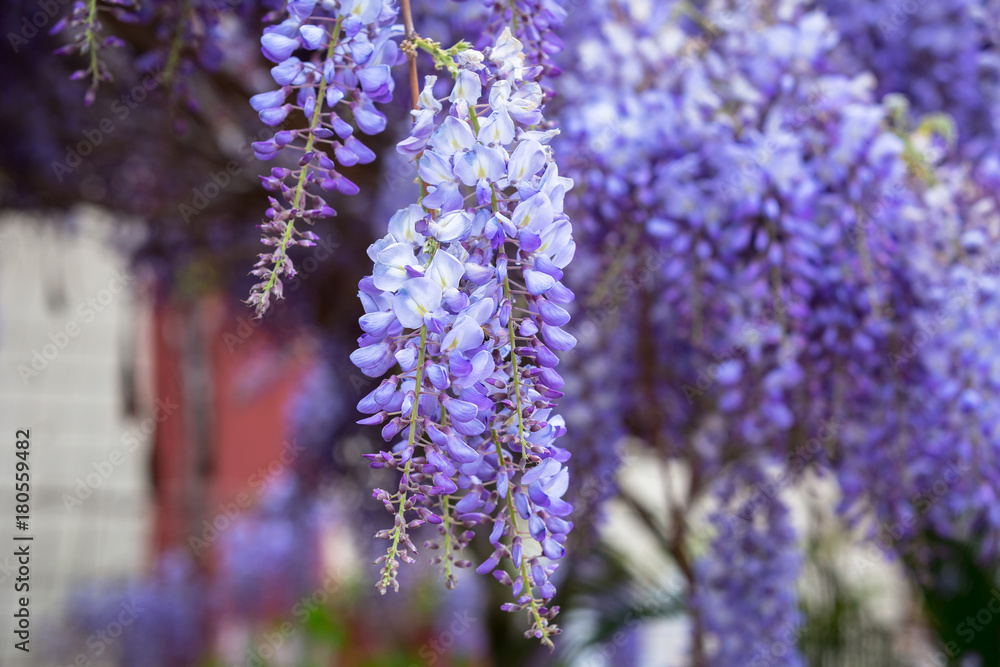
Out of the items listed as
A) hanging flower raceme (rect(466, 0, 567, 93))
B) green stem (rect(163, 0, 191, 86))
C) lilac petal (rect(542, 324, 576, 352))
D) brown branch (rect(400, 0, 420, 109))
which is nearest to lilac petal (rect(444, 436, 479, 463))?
lilac petal (rect(542, 324, 576, 352))

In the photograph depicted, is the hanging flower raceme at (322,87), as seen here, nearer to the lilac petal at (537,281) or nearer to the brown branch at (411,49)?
the brown branch at (411,49)

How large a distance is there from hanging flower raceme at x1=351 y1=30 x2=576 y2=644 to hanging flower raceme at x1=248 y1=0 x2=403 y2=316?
0.07 metres

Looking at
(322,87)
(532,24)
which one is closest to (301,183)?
(322,87)

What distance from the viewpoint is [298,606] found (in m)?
3.44

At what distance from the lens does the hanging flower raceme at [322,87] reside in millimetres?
792

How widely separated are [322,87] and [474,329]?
0.94 ft

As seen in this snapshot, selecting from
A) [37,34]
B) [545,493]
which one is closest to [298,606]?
[37,34]

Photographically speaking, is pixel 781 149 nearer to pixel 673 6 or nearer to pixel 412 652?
pixel 673 6

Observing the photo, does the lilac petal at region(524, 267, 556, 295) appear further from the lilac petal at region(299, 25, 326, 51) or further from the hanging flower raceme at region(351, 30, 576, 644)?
the lilac petal at region(299, 25, 326, 51)

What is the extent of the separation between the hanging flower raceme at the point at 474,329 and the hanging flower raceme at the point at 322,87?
7 cm

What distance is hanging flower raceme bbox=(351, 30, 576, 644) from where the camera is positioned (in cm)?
71

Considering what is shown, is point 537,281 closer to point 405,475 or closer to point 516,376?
point 516,376

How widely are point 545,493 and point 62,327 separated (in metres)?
4.77

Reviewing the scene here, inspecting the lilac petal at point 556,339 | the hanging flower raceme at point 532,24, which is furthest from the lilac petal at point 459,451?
the hanging flower raceme at point 532,24
